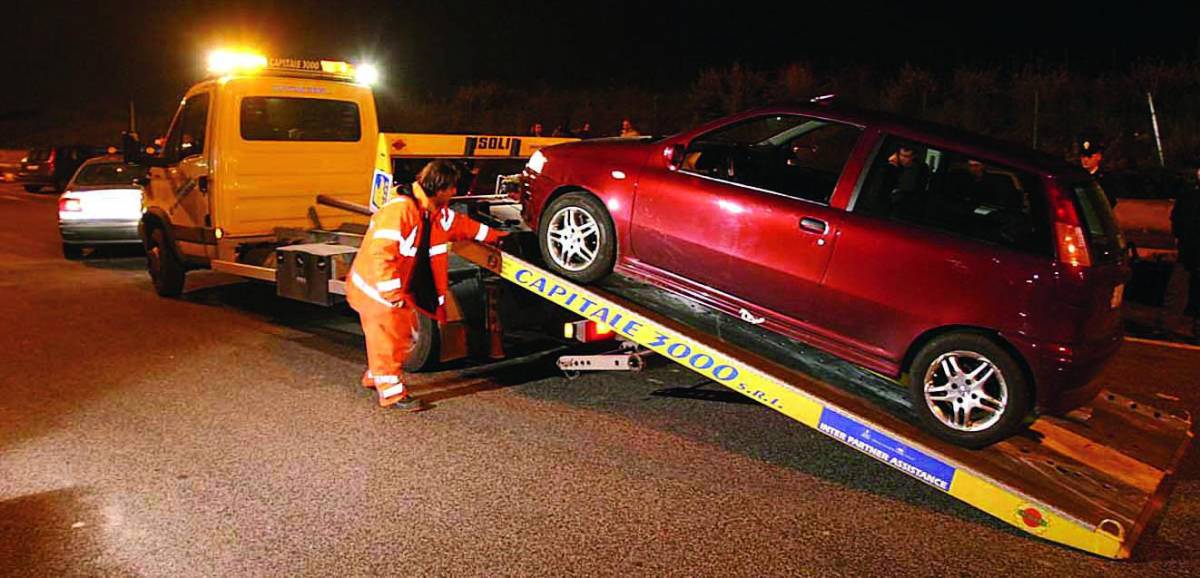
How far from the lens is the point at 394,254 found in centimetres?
585

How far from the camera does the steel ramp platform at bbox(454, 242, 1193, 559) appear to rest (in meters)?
4.15

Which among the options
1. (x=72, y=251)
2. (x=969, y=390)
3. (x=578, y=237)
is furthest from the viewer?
(x=72, y=251)

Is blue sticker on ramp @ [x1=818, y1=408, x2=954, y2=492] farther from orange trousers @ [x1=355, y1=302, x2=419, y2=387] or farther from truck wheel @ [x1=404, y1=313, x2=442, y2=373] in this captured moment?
truck wheel @ [x1=404, y1=313, x2=442, y2=373]

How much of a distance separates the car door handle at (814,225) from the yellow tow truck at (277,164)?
3193 millimetres

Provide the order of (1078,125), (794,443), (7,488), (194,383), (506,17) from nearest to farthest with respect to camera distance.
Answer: (7,488) → (794,443) → (194,383) → (1078,125) → (506,17)

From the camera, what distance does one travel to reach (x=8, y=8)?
81.1m

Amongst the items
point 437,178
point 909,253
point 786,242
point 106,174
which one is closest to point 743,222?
point 786,242

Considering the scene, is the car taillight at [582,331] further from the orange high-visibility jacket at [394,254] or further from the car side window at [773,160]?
the car side window at [773,160]

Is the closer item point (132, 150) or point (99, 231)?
point (132, 150)

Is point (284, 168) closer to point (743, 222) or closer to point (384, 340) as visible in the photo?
point (384, 340)

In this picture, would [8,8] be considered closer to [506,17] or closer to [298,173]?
[506,17]

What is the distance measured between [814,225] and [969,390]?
1.17 m

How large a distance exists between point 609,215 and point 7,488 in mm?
3642

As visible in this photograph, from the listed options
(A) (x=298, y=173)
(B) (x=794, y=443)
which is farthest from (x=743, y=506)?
(A) (x=298, y=173)
